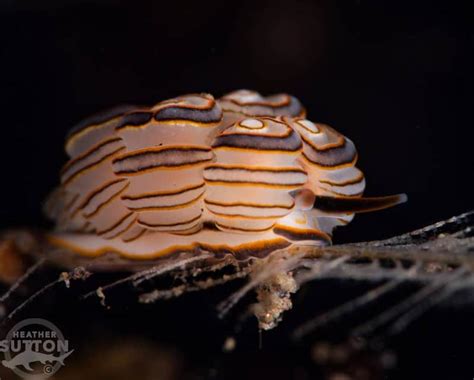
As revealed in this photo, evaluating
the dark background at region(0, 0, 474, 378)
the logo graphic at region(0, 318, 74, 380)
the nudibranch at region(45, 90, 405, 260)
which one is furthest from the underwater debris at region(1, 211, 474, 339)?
the dark background at region(0, 0, 474, 378)

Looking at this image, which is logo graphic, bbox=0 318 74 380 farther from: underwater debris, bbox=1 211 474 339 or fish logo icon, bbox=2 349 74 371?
underwater debris, bbox=1 211 474 339

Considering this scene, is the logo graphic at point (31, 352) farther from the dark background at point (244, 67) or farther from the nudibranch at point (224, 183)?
the dark background at point (244, 67)

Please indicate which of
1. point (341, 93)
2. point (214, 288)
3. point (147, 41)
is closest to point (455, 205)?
point (341, 93)

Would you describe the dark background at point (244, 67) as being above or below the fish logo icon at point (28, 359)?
above

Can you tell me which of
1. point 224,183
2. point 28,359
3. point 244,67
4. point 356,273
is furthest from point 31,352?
point 244,67

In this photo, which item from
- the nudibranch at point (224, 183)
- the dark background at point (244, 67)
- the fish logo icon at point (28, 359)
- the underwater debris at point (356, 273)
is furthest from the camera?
the dark background at point (244, 67)

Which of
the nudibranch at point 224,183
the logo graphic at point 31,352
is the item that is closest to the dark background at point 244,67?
the nudibranch at point 224,183
